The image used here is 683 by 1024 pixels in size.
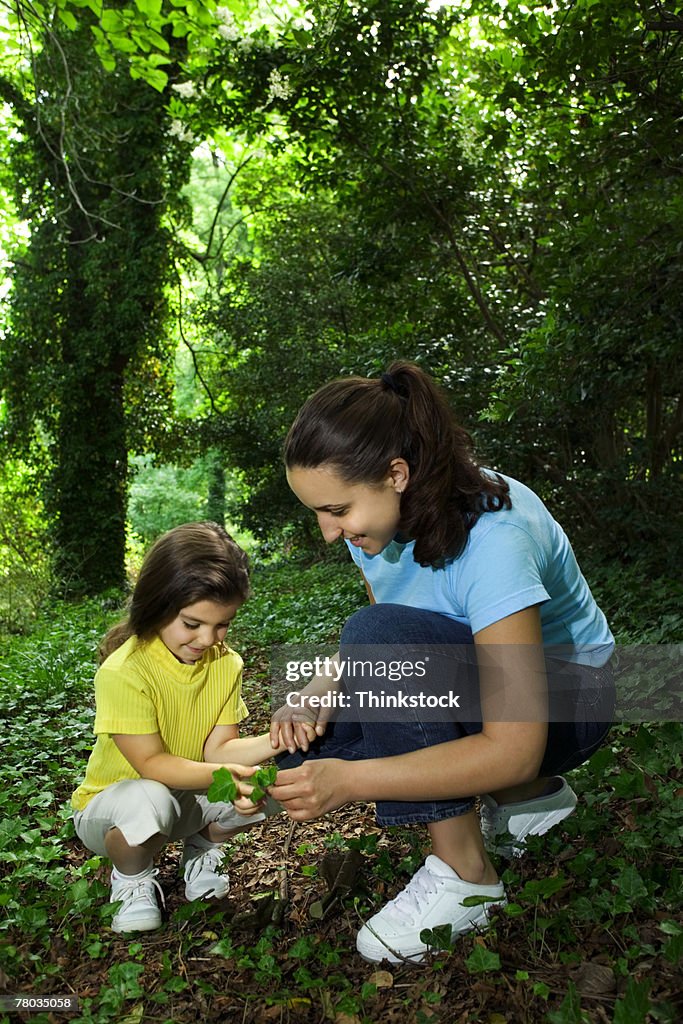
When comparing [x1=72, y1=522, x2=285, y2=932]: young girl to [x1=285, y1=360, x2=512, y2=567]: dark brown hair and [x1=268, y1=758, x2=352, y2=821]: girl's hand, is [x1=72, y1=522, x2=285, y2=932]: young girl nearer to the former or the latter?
[x1=268, y1=758, x2=352, y2=821]: girl's hand

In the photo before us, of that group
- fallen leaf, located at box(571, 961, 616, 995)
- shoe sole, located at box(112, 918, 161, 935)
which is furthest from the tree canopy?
shoe sole, located at box(112, 918, 161, 935)

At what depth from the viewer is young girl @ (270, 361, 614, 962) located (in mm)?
1791

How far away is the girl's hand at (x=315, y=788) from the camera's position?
1.76 meters

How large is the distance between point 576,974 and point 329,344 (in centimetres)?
907

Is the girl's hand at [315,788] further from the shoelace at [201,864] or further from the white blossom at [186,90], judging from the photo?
the white blossom at [186,90]

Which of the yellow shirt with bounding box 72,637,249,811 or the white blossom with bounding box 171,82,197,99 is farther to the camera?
the white blossom with bounding box 171,82,197,99

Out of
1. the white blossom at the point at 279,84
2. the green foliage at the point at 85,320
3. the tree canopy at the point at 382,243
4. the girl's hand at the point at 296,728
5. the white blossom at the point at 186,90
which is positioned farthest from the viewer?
the green foliage at the point at 85,320

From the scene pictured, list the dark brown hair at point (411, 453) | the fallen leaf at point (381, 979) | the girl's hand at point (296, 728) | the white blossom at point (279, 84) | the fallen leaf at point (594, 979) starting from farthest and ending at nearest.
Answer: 1. the white blossom at point (279, 84)
2. the girl's hand at point (296, 728)
3. the dark brown hair at point (411, 453)
4. the fallen leaf at point (381, 979)
5. the fallen leaf at point (594, 979)

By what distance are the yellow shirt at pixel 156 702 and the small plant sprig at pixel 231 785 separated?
0.38 metres

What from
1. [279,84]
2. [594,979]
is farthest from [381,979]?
[279,84]

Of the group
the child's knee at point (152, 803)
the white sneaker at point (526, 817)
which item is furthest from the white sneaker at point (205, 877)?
the white sneaker at point (526, 817)

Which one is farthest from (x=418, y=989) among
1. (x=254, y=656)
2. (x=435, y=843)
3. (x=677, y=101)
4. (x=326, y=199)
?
(x=326, y=199)

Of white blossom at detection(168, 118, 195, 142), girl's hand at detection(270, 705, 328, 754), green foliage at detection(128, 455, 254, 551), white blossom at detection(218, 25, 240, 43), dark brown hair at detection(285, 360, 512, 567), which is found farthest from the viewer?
green foliage at detection(128, 455, 254, 551)

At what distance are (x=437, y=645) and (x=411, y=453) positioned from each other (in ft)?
1.46
